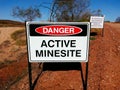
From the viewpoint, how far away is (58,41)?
6250 mm

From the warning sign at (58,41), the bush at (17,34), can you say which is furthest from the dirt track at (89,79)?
the bush at (17,34)

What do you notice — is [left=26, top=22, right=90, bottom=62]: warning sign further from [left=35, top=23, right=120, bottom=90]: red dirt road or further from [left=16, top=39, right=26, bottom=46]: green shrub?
[left=16, top=39, right=26, bottom=46]: green shrub

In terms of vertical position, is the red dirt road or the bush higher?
the red dirt road

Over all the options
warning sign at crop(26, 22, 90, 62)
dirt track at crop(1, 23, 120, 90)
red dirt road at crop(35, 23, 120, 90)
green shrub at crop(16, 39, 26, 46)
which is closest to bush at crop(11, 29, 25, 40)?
green shrub at crop(16, 39, 26, 46)

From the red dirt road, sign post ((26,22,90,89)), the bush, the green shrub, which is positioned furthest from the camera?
the bush

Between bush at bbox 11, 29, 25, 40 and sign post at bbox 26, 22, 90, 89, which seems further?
bush at bbox 11, 29, 25, 40

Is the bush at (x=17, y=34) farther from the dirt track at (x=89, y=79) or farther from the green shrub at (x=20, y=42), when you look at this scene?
the dirt track at (x=89, y=79)

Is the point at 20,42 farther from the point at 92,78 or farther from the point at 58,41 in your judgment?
the point at 58,41

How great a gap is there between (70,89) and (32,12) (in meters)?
44.9

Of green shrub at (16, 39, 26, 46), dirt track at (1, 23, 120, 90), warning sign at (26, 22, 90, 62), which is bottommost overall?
green shrub at (16, 39, 26, 46)

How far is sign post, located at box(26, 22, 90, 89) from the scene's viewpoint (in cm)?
607

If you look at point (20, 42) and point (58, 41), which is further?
point (20, 42)

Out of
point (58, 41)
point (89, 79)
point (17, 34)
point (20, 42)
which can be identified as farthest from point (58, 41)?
point (17, 34)

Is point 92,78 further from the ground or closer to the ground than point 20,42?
further from the ground
